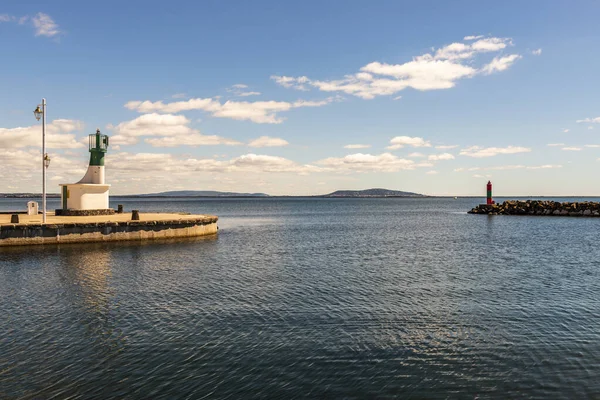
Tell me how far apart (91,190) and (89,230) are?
10.2 m

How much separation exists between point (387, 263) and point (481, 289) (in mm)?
9717

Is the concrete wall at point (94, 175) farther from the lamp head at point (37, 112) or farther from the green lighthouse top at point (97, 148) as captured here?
the lamp head at point (37, 112)

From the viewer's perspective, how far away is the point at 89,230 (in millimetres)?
41375

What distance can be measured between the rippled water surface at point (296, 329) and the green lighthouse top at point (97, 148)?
21911mm

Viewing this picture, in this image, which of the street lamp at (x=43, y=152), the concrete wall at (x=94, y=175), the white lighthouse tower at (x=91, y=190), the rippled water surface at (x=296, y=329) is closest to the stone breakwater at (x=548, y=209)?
the rippled water surface at (x=296, y=329)

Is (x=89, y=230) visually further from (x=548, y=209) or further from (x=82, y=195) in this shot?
(x=548, y=209)

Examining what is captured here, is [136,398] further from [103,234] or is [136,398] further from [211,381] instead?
[103,234]

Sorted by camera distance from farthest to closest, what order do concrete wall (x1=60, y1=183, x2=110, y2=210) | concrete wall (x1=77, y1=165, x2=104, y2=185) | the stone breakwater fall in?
the stone breakwater
concrete wall (x1=77, y1=165, x2=104, y2=185)
concrete wall (x1=60, y1=183, x2=110, y2=210)

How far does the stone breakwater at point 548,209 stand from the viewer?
94.1 metres

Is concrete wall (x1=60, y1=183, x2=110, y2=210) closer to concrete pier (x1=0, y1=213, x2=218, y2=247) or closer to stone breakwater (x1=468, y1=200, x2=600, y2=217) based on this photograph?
concrete pier (x1=0, y1=213, x2=218, y2=247)

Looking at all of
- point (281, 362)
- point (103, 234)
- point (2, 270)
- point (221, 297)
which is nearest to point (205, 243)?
point (103, 234)

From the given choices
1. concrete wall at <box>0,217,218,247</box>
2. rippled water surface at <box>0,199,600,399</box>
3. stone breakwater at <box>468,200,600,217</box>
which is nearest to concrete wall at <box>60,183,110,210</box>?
concrete wall at <box>0,217,218,247</box>

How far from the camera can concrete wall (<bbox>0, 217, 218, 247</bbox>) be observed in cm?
3844

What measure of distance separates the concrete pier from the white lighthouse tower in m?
2.09
